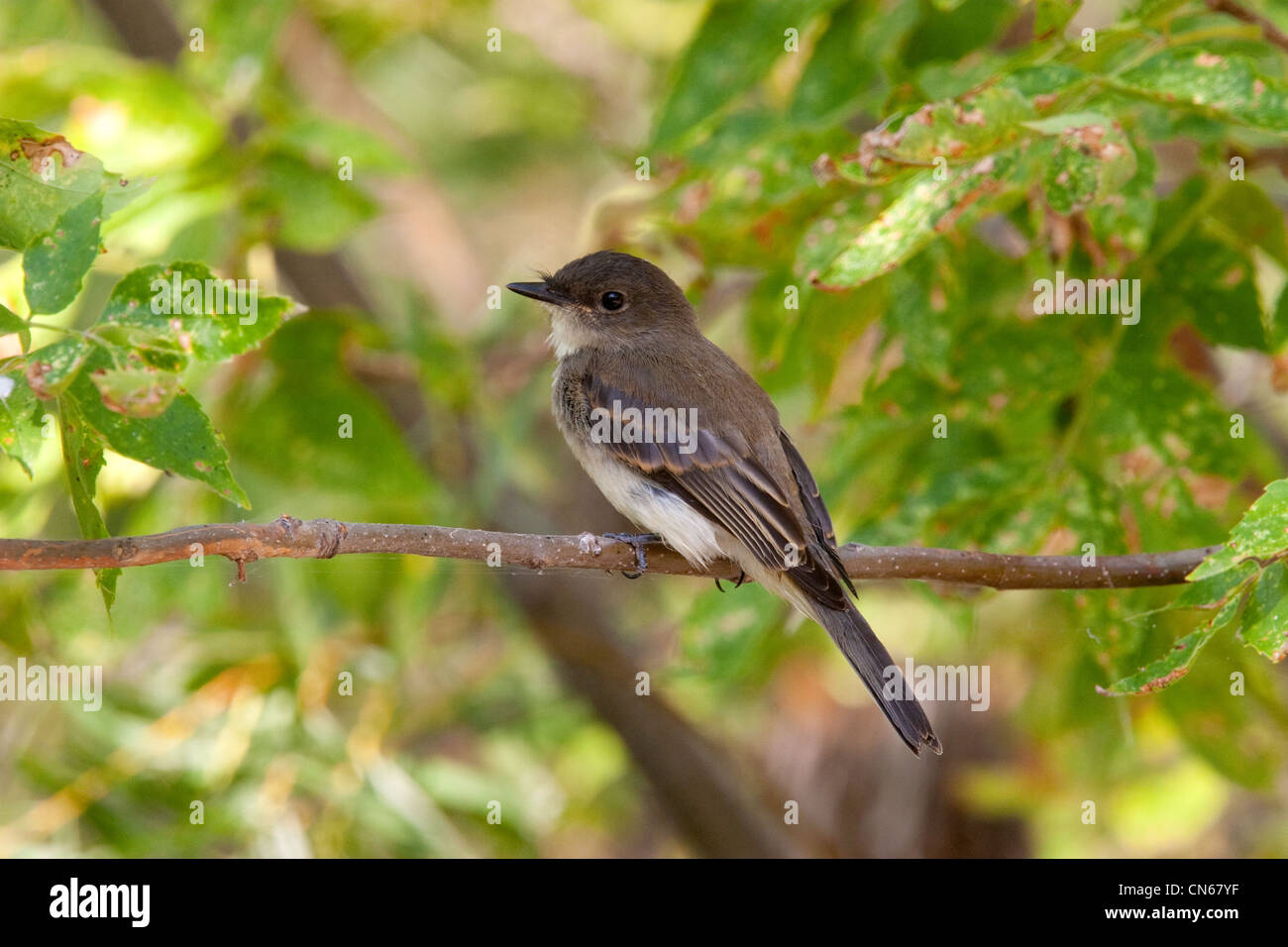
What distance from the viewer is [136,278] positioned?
1972 mm

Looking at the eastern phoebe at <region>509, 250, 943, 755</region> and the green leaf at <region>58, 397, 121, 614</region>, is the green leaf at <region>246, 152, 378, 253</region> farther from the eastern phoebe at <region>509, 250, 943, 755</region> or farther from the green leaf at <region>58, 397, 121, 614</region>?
the green leaf at <region>58, 397, 121, 614</region>

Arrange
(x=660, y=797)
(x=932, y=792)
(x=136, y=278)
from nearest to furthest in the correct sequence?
(x=136, y=278) → (x=660, y=797) → (x=932, y=792)

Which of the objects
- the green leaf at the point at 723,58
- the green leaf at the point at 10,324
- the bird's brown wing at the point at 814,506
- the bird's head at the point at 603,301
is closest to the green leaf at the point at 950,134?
the green leaf at the point at 723,58

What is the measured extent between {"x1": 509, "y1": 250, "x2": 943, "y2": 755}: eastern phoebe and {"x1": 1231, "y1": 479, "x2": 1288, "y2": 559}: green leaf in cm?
100

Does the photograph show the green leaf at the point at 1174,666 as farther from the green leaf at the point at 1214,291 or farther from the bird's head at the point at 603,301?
the bird's head at the point at 603,301

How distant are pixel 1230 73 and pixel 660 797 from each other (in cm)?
347

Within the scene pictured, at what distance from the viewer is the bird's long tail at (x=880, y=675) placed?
280 cm

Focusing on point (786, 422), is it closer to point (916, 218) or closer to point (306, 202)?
point (306, 202)

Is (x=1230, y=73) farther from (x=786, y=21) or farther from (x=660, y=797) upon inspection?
(x=660, y=797)

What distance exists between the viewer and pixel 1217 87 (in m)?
2.23

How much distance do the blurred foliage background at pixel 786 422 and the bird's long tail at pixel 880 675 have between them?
192 mm

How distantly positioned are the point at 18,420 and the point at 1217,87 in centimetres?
203

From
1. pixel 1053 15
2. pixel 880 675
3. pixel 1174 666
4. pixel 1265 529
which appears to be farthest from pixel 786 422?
pixel 1265 529
